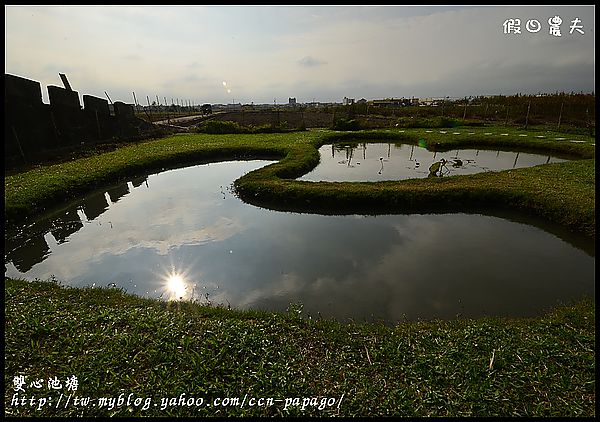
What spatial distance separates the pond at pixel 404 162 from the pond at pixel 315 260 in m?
5.61

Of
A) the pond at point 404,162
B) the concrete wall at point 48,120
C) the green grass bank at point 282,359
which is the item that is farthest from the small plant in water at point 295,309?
the concrete wall at point 48,120

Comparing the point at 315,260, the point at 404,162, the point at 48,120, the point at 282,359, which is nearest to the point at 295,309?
the point at 282,359

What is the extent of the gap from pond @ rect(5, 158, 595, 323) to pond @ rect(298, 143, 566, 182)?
561cm

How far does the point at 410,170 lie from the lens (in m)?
17.3

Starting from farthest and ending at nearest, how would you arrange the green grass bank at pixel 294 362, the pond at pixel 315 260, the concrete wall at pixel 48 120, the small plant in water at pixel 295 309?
1. the concrete wall at pixel 48 120
2. the pond at pixel 315 260
3. the small plant in water at pixel 295 309
4. the green grass bank at pixel 294 362

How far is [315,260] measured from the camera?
27.5 feet

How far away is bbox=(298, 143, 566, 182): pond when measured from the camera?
16312mm

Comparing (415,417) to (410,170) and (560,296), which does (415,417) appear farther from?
(410,170)

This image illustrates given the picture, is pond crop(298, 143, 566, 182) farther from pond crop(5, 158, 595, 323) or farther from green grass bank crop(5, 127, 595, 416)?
green grass bank crop(5, 127, 595, 416)

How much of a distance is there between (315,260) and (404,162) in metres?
13.4

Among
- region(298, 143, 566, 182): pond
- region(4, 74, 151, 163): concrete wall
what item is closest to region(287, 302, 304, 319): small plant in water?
region(298, 143, 566, 182): pond

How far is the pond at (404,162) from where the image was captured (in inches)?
642

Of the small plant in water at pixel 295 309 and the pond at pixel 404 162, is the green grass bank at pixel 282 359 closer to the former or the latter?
the small plant in water at pixel 295 309

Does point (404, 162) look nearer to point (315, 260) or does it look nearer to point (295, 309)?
point (315, 260)
